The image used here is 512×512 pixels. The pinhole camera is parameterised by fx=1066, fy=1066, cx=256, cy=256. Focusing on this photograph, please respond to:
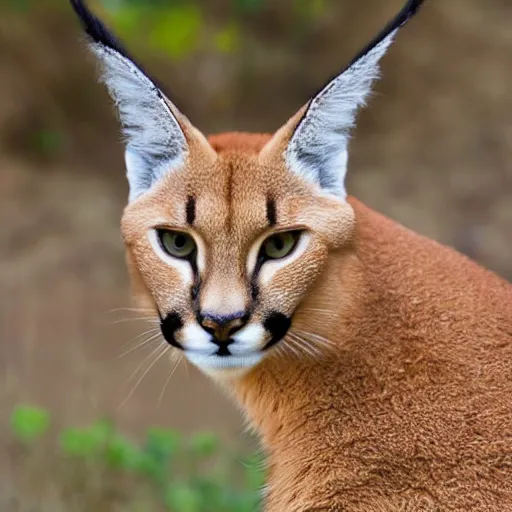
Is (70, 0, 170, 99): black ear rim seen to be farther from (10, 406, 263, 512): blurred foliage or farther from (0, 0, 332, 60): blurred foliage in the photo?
(0, 0, 332, 60): blurred foliage

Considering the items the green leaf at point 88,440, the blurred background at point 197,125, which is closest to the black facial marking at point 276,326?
the green leaf at point 88,440

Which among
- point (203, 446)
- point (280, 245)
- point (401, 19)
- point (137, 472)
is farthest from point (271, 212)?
point (137, 472)

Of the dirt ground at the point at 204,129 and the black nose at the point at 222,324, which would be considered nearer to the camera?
the black nose at the point at 222,324

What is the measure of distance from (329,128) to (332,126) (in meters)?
0.01

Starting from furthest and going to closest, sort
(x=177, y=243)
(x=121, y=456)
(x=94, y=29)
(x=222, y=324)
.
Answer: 1. (x=121, y=456)
2. (x=177, y=243)
3. (x=94, y=29)
4. (x=222, y=324)

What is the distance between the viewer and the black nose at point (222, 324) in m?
3.23

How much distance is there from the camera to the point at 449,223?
31.8ft

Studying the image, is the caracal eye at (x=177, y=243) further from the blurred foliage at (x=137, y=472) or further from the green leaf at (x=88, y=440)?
the green leaf at (x=88, y=440)

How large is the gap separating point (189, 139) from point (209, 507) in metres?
2.90

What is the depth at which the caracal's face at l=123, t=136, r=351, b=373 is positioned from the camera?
10.8 feet

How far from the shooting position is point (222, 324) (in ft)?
10.6

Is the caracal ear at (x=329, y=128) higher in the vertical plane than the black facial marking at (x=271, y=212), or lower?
higher

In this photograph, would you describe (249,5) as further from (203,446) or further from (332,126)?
(332,126)

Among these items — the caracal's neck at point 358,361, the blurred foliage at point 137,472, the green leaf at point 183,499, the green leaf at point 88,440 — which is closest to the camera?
the caracal's neck at point 358,361
